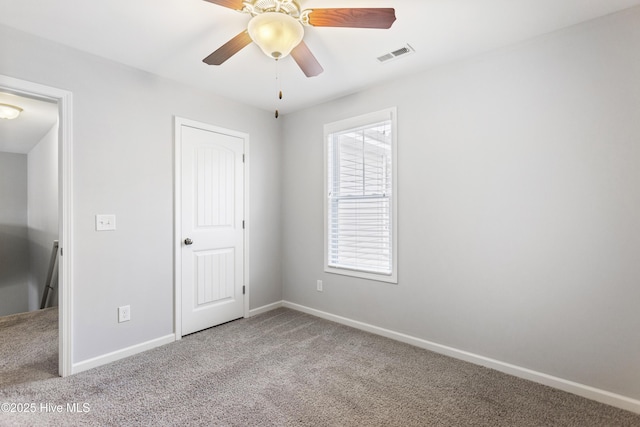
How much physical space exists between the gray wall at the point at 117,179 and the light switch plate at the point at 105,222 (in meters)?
0.04

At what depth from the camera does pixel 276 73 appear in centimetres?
278

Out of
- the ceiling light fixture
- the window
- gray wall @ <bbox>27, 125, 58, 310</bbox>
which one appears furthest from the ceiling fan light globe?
gray wall @ <bbox>27, 125, 58, 310</bbox>

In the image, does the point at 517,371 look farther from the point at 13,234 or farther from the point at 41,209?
the point at 13,234

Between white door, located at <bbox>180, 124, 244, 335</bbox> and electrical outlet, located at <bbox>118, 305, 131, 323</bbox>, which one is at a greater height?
white door, located at <bbox>180, 124, 244, 335</bbox>

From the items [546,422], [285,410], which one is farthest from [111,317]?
[546,422]

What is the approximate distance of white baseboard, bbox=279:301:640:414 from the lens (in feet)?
6.33

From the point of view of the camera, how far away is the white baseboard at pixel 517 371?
193cm

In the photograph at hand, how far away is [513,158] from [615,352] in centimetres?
141

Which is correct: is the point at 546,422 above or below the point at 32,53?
below

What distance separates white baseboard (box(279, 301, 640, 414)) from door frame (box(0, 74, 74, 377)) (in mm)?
2404

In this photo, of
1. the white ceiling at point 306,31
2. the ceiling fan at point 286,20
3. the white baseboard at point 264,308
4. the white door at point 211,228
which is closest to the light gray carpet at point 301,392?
the white door at point 211,228

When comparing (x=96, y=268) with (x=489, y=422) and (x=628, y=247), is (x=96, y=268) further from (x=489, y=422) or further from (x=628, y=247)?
(x=628, y=247)

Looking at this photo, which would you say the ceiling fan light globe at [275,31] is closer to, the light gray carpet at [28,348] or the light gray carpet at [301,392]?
the light gray carpet at [301,392]

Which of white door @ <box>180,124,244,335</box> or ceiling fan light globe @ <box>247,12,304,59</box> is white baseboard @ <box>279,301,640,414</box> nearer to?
white door @ <box>180,124,244,335</box>
